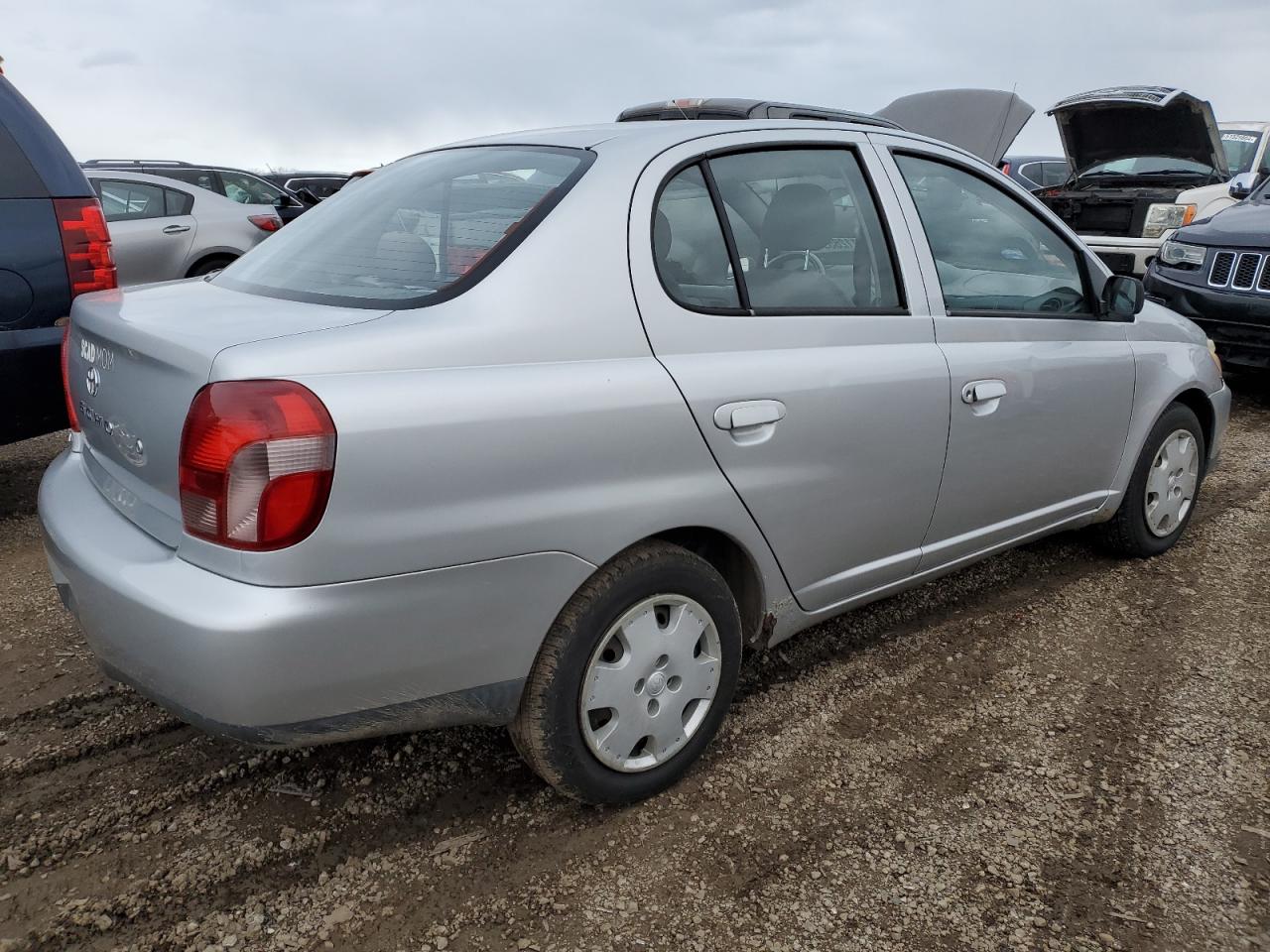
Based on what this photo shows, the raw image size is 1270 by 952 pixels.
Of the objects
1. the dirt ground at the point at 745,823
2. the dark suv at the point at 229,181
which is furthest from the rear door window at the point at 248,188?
the dirt ground at the point at 745,823

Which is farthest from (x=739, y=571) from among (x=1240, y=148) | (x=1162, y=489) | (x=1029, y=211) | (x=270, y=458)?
(x=1240, y=148)

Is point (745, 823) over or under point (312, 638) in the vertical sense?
under

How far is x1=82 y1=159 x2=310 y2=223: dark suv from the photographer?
427 inches

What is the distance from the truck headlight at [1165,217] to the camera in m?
8.73

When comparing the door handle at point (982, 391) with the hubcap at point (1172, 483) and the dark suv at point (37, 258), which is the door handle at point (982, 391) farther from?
the dark suv at point (37, 258)

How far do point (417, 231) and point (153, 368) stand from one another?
2.37 feet

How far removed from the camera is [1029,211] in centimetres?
342

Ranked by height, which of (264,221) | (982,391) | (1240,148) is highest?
(1240,148)

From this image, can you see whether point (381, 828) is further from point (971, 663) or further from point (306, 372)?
point (971, 663)

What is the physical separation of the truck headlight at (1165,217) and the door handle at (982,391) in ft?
23.0

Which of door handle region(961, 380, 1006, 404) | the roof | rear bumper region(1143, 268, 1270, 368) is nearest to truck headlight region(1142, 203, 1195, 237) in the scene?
rear bumper region(1143, 268, 1270, 368)

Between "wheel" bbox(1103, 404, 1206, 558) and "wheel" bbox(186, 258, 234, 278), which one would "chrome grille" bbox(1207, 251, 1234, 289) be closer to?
"wheel" bbox(1103, 404, 1206, 558)

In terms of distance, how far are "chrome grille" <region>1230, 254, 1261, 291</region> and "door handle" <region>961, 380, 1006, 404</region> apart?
4746mm

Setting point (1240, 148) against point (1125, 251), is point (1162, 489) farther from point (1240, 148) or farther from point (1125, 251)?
point (1240, 148)
